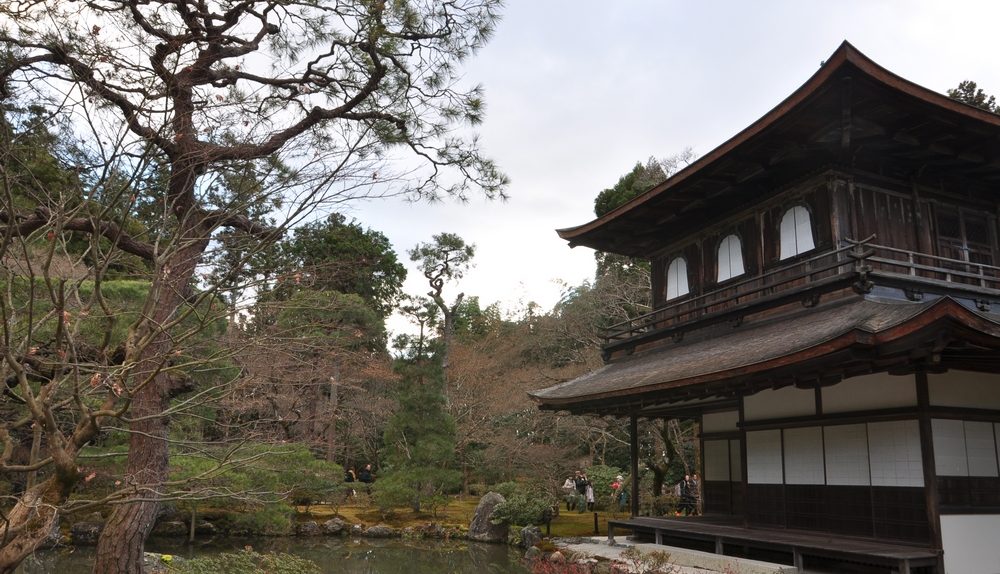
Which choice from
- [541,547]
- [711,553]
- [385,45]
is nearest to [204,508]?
[541,547]

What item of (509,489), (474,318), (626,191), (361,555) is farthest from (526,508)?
(474,318)

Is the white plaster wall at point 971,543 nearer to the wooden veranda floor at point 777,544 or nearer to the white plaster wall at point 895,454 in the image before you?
the wooden veranda floor at point 777,544

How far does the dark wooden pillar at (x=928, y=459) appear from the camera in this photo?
8.17 meters

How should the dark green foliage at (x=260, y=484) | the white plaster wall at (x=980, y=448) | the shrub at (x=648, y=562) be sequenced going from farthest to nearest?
the dark green foliage at (x=260, y=484), the shrub at (x=648, y=562), the white plaster wall at (x=980, y=448)

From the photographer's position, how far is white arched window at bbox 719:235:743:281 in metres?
12.9

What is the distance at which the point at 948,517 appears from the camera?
833 centimetres

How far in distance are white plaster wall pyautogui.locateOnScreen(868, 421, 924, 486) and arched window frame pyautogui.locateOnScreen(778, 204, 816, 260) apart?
325 centimetres

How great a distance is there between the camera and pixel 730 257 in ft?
43.0

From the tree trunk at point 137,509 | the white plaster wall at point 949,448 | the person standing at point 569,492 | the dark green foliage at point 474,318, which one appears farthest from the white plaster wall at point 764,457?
the dark green foliage at point 474,318

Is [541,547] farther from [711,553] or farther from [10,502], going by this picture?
[10,502]

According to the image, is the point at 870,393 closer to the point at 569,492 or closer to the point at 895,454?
the point at 895,454

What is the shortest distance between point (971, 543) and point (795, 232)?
5196 mm

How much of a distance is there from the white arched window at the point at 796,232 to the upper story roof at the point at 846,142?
59 centimetres

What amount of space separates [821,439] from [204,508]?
16.5 metres
